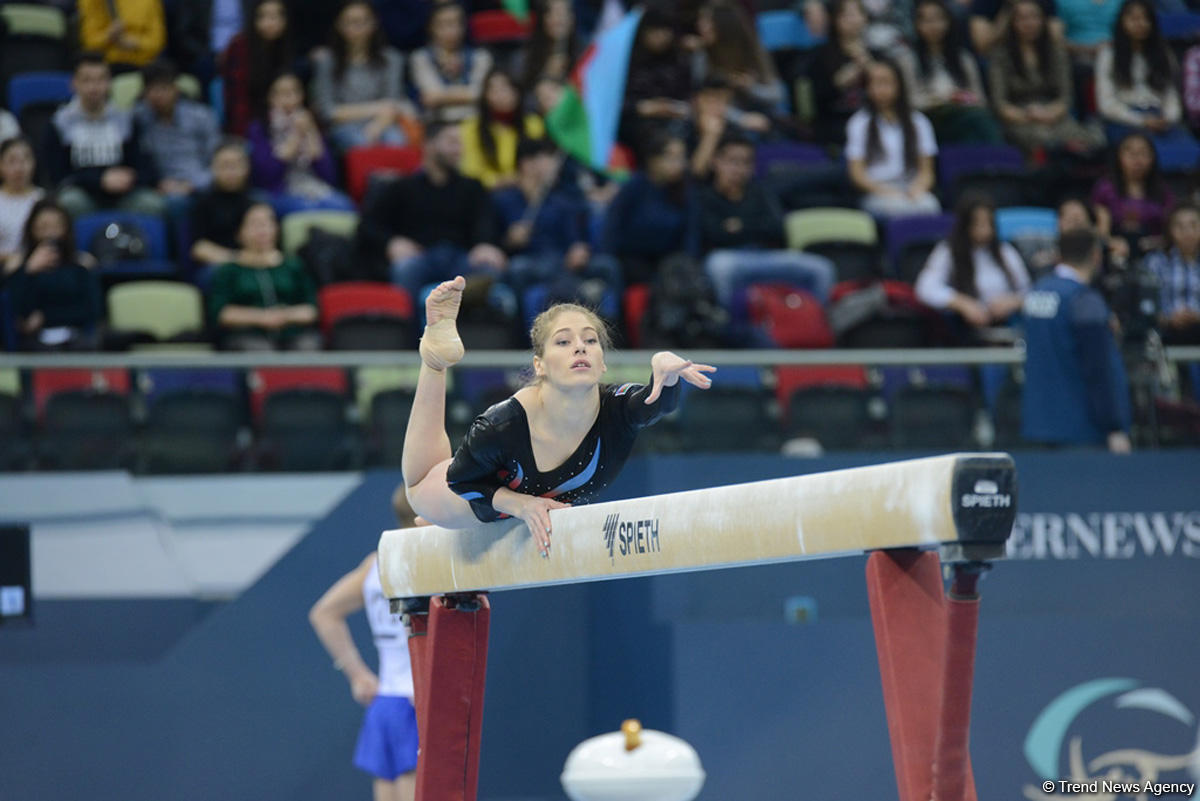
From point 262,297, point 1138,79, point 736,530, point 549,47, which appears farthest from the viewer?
point 1138,79

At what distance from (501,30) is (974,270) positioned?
4.03 metres

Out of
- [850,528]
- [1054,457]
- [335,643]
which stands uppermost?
[850,528]

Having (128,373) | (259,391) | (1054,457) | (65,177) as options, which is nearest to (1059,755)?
(1054,457)

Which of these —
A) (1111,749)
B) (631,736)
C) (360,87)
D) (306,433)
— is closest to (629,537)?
(631,736)

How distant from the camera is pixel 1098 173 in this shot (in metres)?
9.23

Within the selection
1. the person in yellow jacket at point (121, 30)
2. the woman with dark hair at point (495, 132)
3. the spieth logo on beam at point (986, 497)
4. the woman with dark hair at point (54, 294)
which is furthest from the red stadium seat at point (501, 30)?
the spieth logo on beam at point (986, 497)

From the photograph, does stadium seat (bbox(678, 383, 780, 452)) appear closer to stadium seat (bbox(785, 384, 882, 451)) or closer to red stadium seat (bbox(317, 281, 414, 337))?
stadium seat (bbox(785, 384, 882, 451))

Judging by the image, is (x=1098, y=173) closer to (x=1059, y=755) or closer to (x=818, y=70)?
(x=818, y=70)

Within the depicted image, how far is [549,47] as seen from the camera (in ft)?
30.6

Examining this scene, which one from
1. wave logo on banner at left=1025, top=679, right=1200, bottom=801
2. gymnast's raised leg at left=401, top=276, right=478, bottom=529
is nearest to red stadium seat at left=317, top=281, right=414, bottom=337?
gymnast's raised leg at left=401, top=276, right=478, bottom=529

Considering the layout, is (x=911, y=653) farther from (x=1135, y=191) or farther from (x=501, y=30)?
(x=501, y=30)

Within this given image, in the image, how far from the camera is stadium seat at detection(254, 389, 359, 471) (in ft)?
21.2

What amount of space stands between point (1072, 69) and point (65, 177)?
21.4 feet

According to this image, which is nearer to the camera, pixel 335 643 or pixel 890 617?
pixel 890 617
